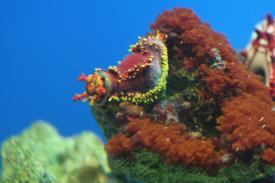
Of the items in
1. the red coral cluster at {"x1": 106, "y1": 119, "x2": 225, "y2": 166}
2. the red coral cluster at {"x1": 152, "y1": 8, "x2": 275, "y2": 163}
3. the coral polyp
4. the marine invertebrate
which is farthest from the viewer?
the marine invertebrate

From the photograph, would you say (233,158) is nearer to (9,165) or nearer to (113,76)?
(113,76)

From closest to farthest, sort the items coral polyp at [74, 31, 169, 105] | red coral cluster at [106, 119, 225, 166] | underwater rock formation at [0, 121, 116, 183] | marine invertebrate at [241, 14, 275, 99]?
red coral cluster at [106, 119, 225, 166]
coral polyp at [74, 31, 169, 105]
underwater rock formation at [0, 121, 116, 183]
marine invertebrate at [241, 14, 275, 99]

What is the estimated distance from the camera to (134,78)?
341cm

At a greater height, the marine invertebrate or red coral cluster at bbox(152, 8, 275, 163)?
the marine invertebrate

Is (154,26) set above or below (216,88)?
above

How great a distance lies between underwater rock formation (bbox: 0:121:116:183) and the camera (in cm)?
477

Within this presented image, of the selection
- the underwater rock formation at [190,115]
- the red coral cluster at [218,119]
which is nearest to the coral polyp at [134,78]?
the underwater rock formation at [190,115]

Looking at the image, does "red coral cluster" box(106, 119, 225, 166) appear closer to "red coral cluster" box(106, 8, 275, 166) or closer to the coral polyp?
"red coral cluster" box(106, 8, 275, 166)

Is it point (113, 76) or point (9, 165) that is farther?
point (9, 165)

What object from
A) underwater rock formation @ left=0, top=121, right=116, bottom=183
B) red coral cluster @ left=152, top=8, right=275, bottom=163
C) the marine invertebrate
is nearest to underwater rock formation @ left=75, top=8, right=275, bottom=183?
red coral cluster @ left=152, top=8, right=275, bottom=163

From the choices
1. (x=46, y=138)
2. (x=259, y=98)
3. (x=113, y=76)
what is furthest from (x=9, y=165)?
(x=259, y=98)

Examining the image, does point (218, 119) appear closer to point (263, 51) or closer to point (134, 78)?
point (134, 78)

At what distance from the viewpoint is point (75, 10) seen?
14.8m

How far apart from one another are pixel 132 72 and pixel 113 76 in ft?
0.64
